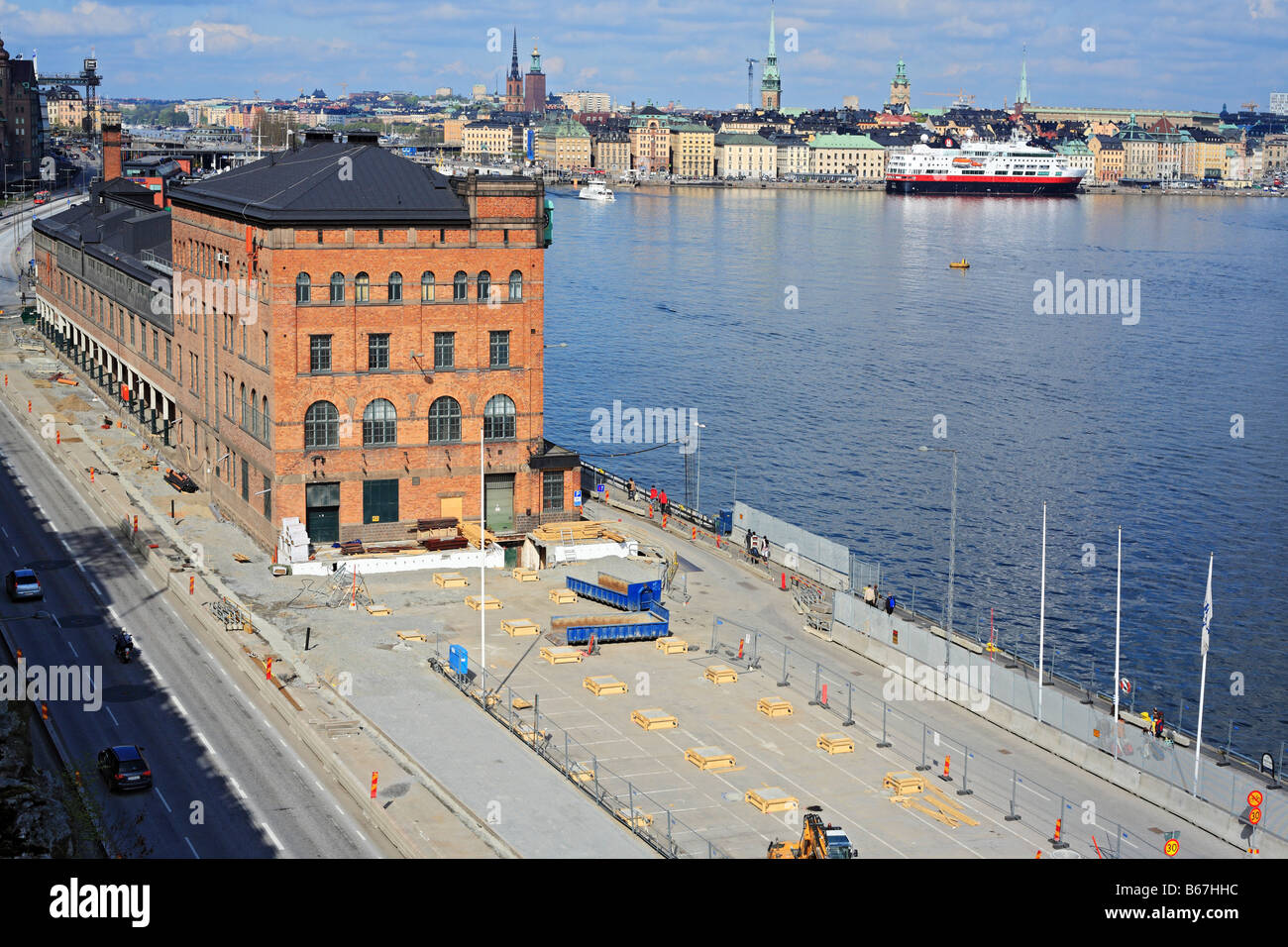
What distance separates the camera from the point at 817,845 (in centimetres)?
3375

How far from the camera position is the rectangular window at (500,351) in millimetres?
62562

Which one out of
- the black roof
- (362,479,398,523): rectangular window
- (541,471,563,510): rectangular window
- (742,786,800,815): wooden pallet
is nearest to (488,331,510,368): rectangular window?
the black roof

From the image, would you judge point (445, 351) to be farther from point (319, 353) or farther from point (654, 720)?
point (654, 720)

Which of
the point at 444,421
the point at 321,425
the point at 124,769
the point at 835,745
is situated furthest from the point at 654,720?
the point at 321,425

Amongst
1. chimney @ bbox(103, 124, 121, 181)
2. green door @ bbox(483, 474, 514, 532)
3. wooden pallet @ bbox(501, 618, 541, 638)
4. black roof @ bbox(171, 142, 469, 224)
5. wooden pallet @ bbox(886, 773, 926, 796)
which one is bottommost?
wooden pallet @ bbox(886, 773, 926, 796)

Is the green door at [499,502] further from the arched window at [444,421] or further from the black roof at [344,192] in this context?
the black roof at [344,192]

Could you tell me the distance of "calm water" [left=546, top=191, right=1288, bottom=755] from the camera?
68000 mm

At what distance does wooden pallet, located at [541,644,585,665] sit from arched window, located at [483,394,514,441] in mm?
14567

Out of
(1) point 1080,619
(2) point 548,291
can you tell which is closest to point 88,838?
(1) point 1080,619

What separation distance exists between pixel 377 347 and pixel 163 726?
20.7 m

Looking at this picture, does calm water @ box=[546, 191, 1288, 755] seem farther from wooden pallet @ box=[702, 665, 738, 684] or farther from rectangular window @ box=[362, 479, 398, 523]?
rectangular window @ box=[362, 479, 398, 523]

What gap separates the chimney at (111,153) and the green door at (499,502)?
8855 cm

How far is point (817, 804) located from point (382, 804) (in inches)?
423

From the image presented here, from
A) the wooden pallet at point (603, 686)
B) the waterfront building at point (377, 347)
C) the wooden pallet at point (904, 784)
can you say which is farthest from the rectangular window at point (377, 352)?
the wooden pallet at point (904, 784)
